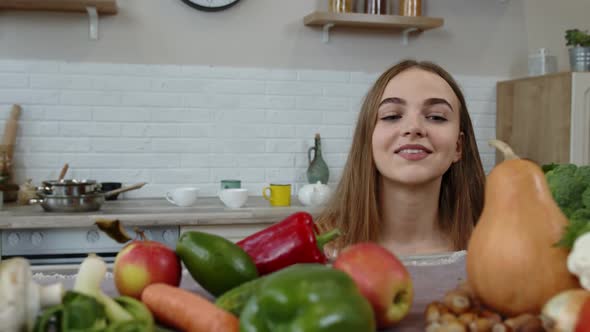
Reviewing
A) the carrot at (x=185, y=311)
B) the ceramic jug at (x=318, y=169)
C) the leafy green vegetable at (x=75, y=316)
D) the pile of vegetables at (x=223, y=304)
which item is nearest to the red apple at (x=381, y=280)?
the pile of vegetables at (x=223, y=304)

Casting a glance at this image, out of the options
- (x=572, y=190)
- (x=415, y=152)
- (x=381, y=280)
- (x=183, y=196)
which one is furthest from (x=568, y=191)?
(x=183, y=196)

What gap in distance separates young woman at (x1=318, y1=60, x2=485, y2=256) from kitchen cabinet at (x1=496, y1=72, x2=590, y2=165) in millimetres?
1545

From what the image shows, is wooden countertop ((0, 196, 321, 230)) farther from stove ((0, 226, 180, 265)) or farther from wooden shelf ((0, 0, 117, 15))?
wooden shelf ((0, 0, 117, 15))

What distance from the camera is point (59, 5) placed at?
2.90 m

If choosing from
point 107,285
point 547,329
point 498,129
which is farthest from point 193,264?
point 498,129

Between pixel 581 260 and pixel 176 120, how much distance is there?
9.19ft

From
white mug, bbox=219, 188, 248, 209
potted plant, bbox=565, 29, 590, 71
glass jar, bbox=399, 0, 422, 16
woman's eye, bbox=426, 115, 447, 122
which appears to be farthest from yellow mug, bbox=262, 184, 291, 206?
potted plant, bbox=565, 29, 590, 71

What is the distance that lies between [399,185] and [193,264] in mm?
903

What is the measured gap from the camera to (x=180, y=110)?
127 inches

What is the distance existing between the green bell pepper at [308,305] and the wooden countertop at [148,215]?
6.30ft

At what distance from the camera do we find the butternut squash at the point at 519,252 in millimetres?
626

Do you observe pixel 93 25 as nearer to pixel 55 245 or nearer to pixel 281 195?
pixel 55 245

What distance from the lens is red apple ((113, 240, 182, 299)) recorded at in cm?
74

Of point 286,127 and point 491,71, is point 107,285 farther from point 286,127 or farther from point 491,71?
point 491,71
